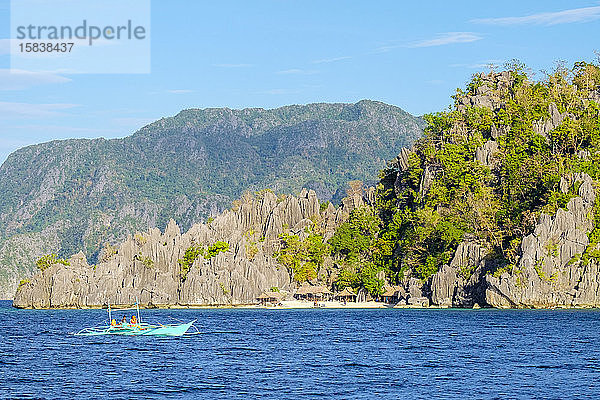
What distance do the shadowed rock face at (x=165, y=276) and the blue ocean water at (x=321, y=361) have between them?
35.5 meters

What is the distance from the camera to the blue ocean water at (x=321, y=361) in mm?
39219

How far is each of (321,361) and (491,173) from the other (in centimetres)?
6820

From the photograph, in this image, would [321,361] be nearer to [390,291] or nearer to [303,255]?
[390,291]

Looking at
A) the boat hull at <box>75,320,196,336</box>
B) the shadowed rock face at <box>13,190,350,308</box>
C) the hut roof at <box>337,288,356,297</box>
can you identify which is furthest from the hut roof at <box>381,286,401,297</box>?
the boat hull at <box>75,320,196,336</box>

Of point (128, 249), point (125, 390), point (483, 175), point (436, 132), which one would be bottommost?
point (125, 390)

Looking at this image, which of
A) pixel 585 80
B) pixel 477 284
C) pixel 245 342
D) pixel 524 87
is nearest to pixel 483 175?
pixel 477 284

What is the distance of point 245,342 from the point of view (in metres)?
61.6

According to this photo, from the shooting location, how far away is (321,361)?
50031 mm

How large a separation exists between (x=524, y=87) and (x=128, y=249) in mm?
64112

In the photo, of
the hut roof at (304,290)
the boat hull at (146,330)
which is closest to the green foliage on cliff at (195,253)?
the hut roof at (304,290)

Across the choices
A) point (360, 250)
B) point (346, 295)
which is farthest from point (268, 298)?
point (360, 250)

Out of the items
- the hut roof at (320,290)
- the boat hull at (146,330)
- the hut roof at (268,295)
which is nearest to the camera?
the boat hull at (146,330)

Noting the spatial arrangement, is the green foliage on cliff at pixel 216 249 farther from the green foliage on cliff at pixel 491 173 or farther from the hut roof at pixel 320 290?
the green foliage on cliff at pixel 491 173

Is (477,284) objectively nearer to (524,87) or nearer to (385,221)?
(385,221)
